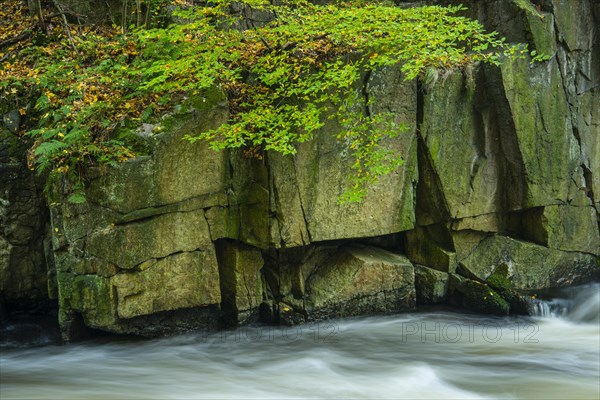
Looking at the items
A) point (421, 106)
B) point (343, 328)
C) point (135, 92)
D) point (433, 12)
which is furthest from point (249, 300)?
point (433, 12)

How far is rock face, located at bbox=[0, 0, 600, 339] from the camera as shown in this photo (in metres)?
8.16

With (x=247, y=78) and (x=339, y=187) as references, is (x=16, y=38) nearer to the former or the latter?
(x=247, y=78)

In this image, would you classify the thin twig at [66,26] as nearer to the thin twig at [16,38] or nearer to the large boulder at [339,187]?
the thin twig at [16,38]

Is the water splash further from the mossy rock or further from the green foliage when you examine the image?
the green foliage

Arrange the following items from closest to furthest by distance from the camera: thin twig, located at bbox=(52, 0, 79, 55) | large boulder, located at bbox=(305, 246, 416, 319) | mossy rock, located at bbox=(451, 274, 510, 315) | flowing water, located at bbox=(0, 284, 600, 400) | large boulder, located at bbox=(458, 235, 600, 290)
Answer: flowing water, located at bbox=(0, 284, 600, 400) < large boulder, located at bbox=(305, 246, 416, 319) < thin twig, located at bbox=(52, 0, 79, 55) < mossy rock, located at bbox=(451, 274, 510, 315) < large boulder, located at bbox=(458, 235, 600, 290)

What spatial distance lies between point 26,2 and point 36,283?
5.41 metres

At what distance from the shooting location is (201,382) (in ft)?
25.4

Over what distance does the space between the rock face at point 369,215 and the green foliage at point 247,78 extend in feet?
1.13

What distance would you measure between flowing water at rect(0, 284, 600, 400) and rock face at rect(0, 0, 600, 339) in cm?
38

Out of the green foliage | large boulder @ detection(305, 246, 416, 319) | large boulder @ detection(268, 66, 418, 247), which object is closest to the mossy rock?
large boulder @ detection(305, 246, 416, 319)

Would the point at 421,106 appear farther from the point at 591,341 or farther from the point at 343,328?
the point at 591,341

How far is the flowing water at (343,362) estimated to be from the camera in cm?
745

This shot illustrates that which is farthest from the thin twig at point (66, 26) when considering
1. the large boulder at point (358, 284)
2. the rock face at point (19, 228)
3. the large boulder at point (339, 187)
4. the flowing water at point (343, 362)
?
the large boulder at point (358, 284)

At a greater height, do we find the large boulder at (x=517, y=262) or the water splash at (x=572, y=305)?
the large boulder at (x=517, y=262)
